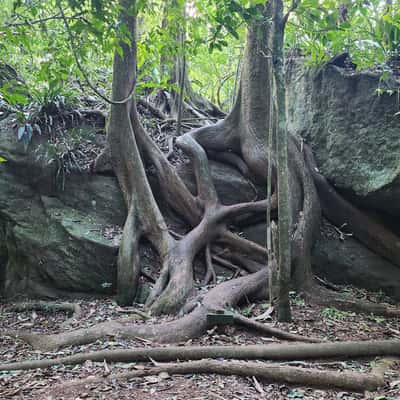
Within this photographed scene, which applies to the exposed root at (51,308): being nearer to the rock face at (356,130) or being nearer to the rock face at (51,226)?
the rock face at (51,226)

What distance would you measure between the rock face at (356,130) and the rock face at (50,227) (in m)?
3.68

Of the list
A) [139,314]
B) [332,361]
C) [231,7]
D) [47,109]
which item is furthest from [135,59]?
[332,361]

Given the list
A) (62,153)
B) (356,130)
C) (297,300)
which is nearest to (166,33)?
(62,153)

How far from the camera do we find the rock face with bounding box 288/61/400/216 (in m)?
5.46

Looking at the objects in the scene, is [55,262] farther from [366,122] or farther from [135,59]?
[366,122]

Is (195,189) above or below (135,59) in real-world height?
below

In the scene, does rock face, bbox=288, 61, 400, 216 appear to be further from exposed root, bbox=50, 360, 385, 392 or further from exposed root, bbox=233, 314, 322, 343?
exposed root, bbox=50, 360, 385, 392

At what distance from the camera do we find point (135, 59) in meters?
6.16

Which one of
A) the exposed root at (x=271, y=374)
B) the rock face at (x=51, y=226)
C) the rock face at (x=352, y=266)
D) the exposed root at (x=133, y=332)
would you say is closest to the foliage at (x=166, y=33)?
the rock face at (x=51, y=226)

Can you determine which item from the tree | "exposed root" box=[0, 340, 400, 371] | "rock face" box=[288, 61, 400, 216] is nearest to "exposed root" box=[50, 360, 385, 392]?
"exposed root" box=[0, 340, 400, 371]

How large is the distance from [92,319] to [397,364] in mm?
3414

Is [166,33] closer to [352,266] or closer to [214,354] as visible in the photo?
[214,354]

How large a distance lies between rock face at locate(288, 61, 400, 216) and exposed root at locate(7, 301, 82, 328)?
4.47 metres

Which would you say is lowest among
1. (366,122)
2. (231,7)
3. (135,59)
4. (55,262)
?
(55,262)
